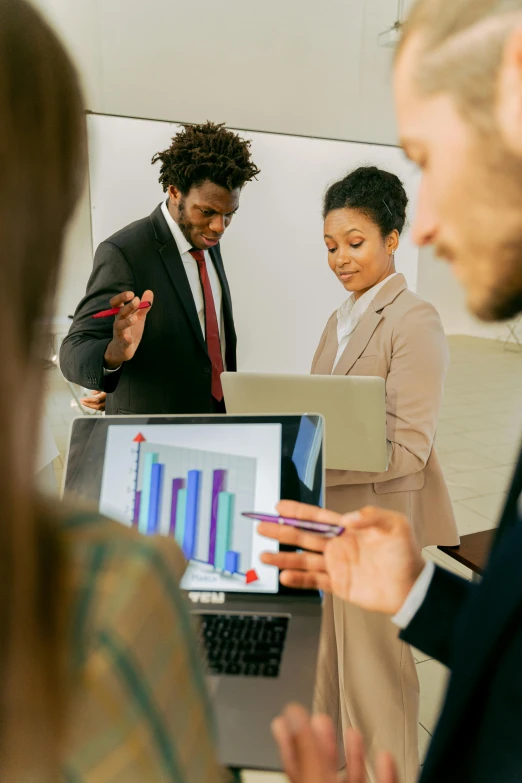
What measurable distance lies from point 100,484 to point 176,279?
3.48ft

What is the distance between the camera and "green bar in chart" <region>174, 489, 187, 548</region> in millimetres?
1022

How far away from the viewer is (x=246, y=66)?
541cm

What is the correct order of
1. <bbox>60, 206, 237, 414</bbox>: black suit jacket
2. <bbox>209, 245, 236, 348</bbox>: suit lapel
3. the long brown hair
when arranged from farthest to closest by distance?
<bbox>209, 245, 236, 348</bbox>: suit lapel
<bbox>60, 206, 237, 414</bbox>: black suit jacket
the long brown hair

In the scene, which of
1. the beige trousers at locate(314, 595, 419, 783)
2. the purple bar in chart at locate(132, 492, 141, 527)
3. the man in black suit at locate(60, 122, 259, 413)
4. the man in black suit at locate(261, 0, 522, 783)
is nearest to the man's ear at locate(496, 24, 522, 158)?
the man in black suit at locate(261, 0, 522, 783)

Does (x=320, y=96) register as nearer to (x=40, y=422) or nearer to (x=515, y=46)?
(x=515, y=46)

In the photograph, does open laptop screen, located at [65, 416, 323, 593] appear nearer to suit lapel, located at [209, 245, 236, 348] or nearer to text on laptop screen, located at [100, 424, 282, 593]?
text on laptop screen, located at [100, 424, 282, 593]

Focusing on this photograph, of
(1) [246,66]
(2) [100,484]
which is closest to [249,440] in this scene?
(2) [100,484]

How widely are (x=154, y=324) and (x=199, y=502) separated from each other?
3.39ft

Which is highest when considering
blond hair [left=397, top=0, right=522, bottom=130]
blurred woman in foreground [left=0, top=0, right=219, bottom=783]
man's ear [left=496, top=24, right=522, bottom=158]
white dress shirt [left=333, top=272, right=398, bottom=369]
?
blond hair [left=397, top=0, right=522, bottom=130]

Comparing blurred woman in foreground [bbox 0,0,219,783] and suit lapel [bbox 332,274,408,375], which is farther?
suit lapel [bbox 332,274,408,375]

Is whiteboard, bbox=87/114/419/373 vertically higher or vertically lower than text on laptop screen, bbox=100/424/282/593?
higher

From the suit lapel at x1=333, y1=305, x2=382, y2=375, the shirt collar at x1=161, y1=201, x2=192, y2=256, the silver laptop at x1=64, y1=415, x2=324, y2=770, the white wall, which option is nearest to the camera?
the silver laptop at x1=64, y1=415, x2=324, y2=770

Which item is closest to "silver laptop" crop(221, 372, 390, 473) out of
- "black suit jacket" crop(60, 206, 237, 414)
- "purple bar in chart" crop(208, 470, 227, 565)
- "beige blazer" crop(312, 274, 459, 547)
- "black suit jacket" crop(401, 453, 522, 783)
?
"beige blazer" crop(312, 274, 459, 547)

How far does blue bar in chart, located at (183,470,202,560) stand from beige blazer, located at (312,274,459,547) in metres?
0.59
